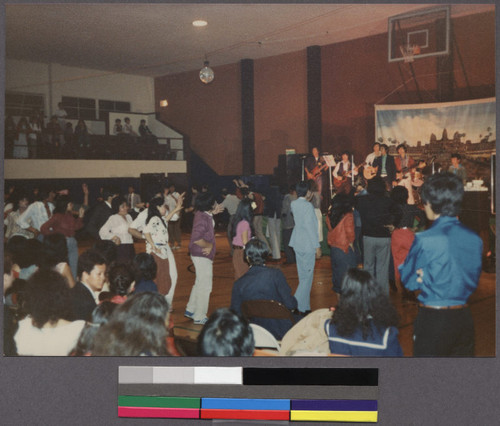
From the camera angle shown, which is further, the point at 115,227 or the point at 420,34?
the point at 115,227

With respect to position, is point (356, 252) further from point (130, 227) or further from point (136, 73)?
point (136, 73)

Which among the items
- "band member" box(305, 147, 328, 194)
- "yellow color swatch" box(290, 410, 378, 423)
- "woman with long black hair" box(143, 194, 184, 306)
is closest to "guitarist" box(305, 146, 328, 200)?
"band member" box(305, 147, 328, 194)

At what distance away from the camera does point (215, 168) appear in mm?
3625

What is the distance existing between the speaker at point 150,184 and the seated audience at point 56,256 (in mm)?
626

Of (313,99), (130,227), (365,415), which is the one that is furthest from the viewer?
(313,99)

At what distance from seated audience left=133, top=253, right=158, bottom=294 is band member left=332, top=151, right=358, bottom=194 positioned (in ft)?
4.64

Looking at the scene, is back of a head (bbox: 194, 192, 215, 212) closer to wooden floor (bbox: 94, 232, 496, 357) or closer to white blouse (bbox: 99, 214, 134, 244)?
wooden floor (bbox: 94, 232, 496, 357)

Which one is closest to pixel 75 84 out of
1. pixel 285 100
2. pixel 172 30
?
pixel 172 30

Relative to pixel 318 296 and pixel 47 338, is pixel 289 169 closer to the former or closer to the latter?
pixel 318 296

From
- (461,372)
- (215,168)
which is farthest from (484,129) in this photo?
(215,168)

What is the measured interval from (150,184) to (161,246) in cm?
45

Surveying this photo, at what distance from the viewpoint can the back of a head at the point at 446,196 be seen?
10.4 feet

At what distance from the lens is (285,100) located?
12.4 feet

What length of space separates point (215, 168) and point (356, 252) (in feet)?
3.88
